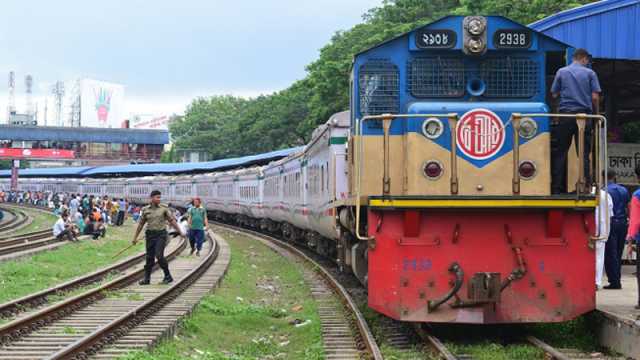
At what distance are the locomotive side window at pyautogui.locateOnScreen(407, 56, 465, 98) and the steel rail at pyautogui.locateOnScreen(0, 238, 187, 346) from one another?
5263mm

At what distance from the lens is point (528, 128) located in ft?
29.5

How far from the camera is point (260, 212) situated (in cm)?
3597

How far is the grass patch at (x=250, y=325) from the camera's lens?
9.68 m

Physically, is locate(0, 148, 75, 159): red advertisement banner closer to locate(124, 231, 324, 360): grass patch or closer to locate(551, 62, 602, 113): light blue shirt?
locate(124, 231, 324, 360): grass patch

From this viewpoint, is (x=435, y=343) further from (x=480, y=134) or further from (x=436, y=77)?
(x=436, y=77)

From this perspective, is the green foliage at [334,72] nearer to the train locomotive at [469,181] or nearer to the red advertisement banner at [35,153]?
the train locomotive at [469,181]

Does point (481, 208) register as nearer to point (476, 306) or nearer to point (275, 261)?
point (476, 306)

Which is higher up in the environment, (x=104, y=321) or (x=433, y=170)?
(x=433, y=170)

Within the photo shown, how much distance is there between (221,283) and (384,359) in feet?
29.4

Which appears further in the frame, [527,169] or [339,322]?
[339,322]

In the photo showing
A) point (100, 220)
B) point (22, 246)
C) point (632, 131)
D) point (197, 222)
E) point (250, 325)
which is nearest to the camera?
point (250, 325)

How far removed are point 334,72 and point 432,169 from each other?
38.7 m

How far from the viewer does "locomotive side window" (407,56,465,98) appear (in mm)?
9633

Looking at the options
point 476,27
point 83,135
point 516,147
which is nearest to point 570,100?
point 516,147
